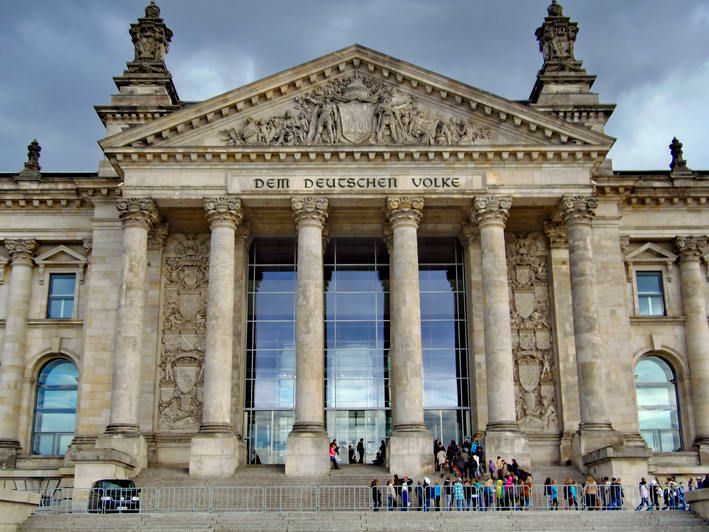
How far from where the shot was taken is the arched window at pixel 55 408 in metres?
43.1

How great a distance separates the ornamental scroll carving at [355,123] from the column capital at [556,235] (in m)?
5.65

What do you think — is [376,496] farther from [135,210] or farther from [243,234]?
[135,210]

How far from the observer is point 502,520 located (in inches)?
1084

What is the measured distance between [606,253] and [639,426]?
8165 mm

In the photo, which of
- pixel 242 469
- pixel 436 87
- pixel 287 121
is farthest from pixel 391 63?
pixel 242 469

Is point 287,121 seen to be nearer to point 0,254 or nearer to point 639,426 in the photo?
point 0,254

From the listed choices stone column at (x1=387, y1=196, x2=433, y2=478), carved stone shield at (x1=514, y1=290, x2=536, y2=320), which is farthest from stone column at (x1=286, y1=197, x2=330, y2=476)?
carved stone shield at (x1=514, y1=290, x2=536, y2=320)

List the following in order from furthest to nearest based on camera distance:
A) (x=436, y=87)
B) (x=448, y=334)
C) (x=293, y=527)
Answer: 1. (x=448, y=334)
2. (x=436, y=87)
3. (x=293, y=527)

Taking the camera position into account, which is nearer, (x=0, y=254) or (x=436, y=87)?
(x=436, y=87)

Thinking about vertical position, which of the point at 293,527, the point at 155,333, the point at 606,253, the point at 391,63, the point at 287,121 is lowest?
the point at 293,527

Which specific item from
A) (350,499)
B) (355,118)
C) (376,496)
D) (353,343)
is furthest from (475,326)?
(376,496)

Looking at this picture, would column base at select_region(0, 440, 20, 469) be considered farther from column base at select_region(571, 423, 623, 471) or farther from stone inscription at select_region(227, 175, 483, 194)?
column base at select_region(571, 423, 623, 471)

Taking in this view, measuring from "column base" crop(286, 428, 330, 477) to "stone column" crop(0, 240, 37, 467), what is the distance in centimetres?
1430

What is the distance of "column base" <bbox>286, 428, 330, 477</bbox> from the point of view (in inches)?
1406
